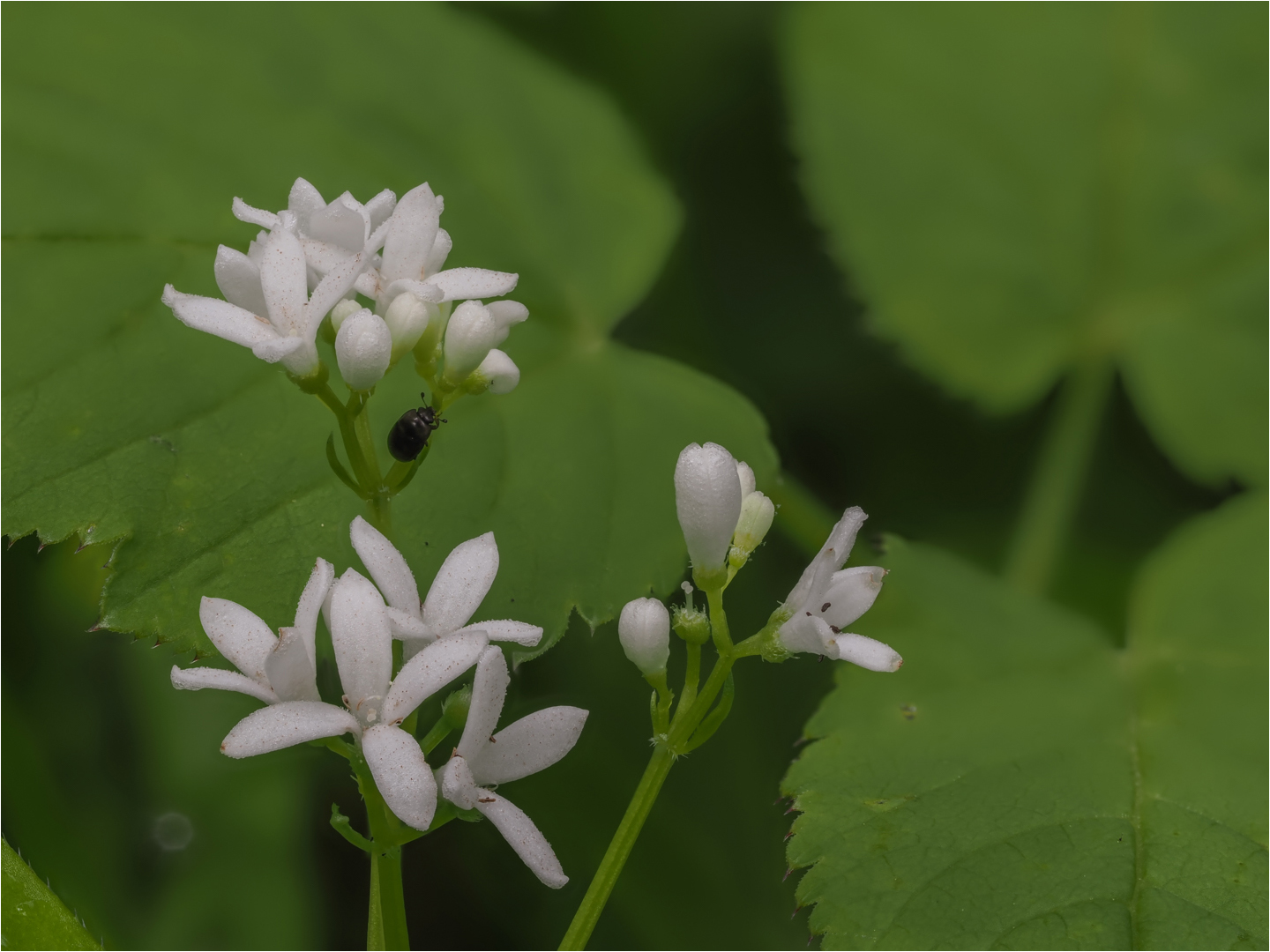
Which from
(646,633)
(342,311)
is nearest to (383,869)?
(646,633)

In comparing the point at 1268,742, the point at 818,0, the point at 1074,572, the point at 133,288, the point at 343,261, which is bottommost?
the point at 1074,572

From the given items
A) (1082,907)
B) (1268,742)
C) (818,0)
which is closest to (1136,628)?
(1268,742)

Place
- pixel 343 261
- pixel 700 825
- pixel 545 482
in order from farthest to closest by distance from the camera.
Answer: pixel 700 825, pixel 545 482, pixel 343 261

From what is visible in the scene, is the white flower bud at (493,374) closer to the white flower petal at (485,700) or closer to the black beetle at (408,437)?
the black beetle at (408,437)

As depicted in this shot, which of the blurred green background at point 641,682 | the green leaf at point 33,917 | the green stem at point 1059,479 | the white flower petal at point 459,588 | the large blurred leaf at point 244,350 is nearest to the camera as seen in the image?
the white flower petal at point 459,588

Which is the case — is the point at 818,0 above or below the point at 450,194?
above

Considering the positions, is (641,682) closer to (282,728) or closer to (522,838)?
(522,838)

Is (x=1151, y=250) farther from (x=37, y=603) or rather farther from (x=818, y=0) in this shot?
(x=37, y=603)

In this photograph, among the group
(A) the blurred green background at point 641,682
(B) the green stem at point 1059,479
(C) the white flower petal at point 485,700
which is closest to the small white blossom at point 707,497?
(C) the white flower petal at point 485,700
